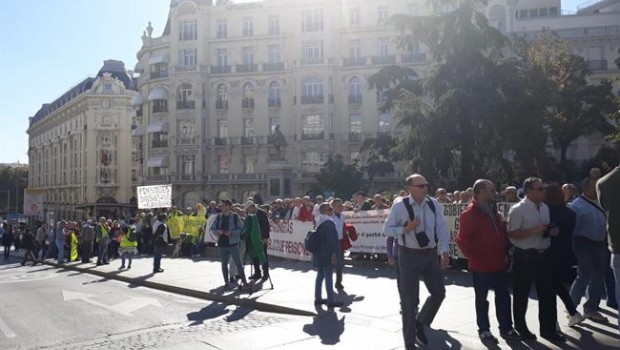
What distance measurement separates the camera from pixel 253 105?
2317 inches

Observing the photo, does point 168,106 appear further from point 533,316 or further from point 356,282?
point 533,316

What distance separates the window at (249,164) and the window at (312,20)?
13526 mm

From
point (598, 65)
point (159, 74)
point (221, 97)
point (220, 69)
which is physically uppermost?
point (159, 74)

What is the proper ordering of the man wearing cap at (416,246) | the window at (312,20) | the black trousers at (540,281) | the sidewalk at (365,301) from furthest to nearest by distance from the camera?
the window at (312,20) < the sidewalk at (365,301) < the black trousers at (540,281) < the man wearing cap at (416,246)

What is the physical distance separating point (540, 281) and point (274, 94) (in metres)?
52.5

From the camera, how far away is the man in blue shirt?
8.16 m

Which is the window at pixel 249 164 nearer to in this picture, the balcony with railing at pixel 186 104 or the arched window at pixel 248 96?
the arched window at pixel 248 96

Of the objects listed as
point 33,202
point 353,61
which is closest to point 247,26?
point 353,61

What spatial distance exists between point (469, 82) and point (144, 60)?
47553 mm

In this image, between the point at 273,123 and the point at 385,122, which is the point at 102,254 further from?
the point at 385,122

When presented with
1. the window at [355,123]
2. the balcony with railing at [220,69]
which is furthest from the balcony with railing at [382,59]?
the balcony with railing at [220,69]

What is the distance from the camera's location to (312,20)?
57406 millimetres

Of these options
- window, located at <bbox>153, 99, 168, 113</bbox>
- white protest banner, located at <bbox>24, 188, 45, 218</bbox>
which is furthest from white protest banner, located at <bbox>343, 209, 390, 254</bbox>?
window, located at <bbox>153, 99, 168, 113</bbox>

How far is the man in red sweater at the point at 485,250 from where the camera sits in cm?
729
